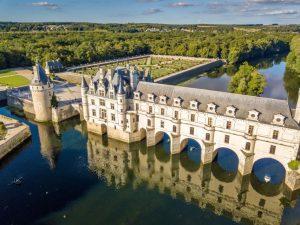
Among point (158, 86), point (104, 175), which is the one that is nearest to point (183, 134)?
point (158, 86)

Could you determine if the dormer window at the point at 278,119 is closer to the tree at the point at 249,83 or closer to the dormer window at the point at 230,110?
the dormer window at the point at 230,110

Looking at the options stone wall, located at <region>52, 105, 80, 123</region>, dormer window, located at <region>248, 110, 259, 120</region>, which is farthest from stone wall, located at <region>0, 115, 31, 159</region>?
dormer window, located at <region>248, 110, 259, 120</region>

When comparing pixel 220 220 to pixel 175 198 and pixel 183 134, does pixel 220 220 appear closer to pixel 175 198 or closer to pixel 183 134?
pixel 175 198

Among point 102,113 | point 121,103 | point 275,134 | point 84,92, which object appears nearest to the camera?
point 275,134

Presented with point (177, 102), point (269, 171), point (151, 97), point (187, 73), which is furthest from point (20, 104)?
point (187, 73)

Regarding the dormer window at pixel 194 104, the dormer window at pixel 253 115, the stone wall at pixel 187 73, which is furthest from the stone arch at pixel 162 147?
the stone wall at pixel 187 73

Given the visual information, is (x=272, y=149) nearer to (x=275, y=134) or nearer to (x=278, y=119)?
(x=275, y=134)

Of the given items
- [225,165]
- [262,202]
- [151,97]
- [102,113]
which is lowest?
[262,202]
